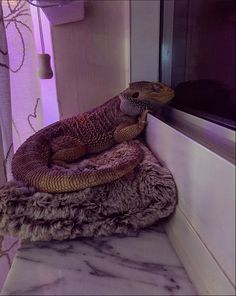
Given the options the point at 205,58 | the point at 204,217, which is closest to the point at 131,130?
the point at 205,58

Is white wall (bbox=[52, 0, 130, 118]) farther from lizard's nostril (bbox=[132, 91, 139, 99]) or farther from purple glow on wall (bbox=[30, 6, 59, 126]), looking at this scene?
lizard's nostril (bbox=[132, 91, 139, 99])

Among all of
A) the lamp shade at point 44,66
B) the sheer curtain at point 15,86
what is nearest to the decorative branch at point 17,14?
the sheer curtain at point 15,86

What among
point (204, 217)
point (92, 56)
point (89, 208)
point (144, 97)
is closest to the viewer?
point (204, 217)

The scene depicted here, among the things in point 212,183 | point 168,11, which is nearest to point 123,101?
point 168,11

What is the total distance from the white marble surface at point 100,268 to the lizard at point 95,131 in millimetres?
209

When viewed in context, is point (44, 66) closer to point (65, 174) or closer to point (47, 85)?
point (47, 85)

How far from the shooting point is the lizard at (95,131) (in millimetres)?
711

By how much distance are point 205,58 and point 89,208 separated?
43 centimetres

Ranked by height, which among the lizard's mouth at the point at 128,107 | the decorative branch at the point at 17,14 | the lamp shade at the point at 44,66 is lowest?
the lizard's mouth at the point at 128,107

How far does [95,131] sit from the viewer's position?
0.90 meters

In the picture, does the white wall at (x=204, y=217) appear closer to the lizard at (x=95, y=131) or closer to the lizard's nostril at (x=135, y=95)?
the lizard at (x=95, y=131)

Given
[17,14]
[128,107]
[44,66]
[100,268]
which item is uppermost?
[17,14]

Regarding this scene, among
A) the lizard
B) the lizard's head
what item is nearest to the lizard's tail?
the lizard

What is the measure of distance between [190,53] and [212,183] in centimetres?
47
